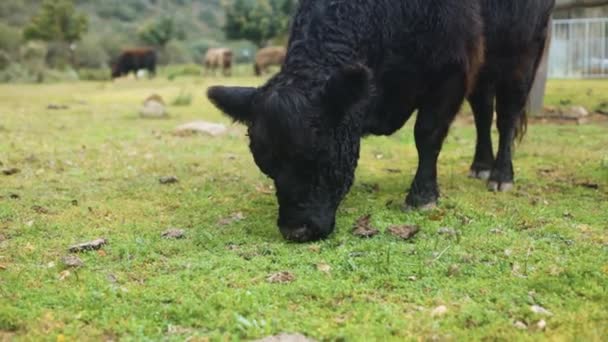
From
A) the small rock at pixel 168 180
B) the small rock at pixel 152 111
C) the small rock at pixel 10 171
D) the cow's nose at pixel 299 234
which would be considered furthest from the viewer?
the small rock at pixel 152 111

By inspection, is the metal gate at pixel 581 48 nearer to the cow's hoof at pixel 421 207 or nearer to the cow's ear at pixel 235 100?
the cow's hoof at pixel 421 207

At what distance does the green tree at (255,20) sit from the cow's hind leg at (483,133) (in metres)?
38.2

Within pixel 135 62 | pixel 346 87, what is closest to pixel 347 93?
pixel 346 87

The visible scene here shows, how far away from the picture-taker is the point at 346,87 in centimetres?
410

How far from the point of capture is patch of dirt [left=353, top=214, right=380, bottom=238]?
170 inches

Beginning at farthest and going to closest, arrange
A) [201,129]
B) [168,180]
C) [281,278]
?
1. [201,129]
2. [168,180]
3. [281,278]

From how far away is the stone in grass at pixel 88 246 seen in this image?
410 centimetres

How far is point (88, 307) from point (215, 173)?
3.84m

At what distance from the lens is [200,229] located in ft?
15.2

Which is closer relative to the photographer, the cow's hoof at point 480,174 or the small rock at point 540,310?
the small rock at point 540,310

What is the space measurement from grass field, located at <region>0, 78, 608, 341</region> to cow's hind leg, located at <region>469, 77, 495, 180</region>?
9.5 inches

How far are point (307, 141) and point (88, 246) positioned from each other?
147 centimetres

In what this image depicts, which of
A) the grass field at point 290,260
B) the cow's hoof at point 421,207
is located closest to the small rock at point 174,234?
the grass field at point 290,260

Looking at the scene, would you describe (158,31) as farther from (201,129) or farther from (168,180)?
(168,180)
